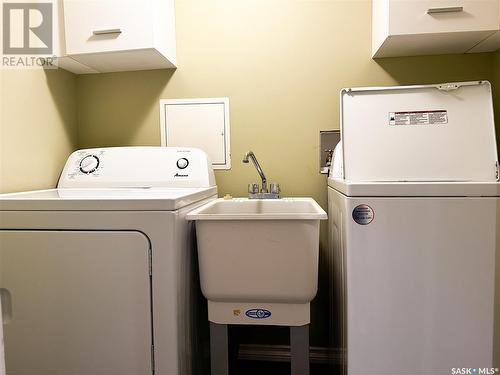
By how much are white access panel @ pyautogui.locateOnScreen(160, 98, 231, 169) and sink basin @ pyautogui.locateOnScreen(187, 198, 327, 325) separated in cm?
75

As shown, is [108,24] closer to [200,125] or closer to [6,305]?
[200,125]

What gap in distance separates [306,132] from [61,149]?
1.38 meters

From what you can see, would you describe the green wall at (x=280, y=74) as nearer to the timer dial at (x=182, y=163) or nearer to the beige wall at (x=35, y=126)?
the timer dial at (x=182, y=163)

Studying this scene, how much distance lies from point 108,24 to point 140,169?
27.6 inches

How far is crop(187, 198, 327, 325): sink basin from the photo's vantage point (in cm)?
110

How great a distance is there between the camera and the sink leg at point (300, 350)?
1191 millimetres

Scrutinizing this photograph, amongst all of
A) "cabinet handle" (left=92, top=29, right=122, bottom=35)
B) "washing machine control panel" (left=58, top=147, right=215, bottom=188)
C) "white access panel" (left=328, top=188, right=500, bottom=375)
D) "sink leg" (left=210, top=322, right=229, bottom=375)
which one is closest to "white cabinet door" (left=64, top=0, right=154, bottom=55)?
"cabinet handle" (left=92, top=29, right=122, bottom=35)

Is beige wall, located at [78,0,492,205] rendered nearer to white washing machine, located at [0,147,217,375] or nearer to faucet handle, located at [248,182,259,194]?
faucet handle, located at [248,182,259,194]

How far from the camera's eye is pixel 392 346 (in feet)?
3.38

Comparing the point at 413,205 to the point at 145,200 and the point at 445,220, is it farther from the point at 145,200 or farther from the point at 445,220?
the point at 145,200

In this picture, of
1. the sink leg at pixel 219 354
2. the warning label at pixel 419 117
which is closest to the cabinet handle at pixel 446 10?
the warning label at pixel 419 117

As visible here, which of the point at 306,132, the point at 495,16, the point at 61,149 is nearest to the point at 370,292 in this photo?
the point at 306,132

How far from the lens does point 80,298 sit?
107 cm

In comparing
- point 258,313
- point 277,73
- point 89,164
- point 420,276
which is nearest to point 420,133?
point 420,276
